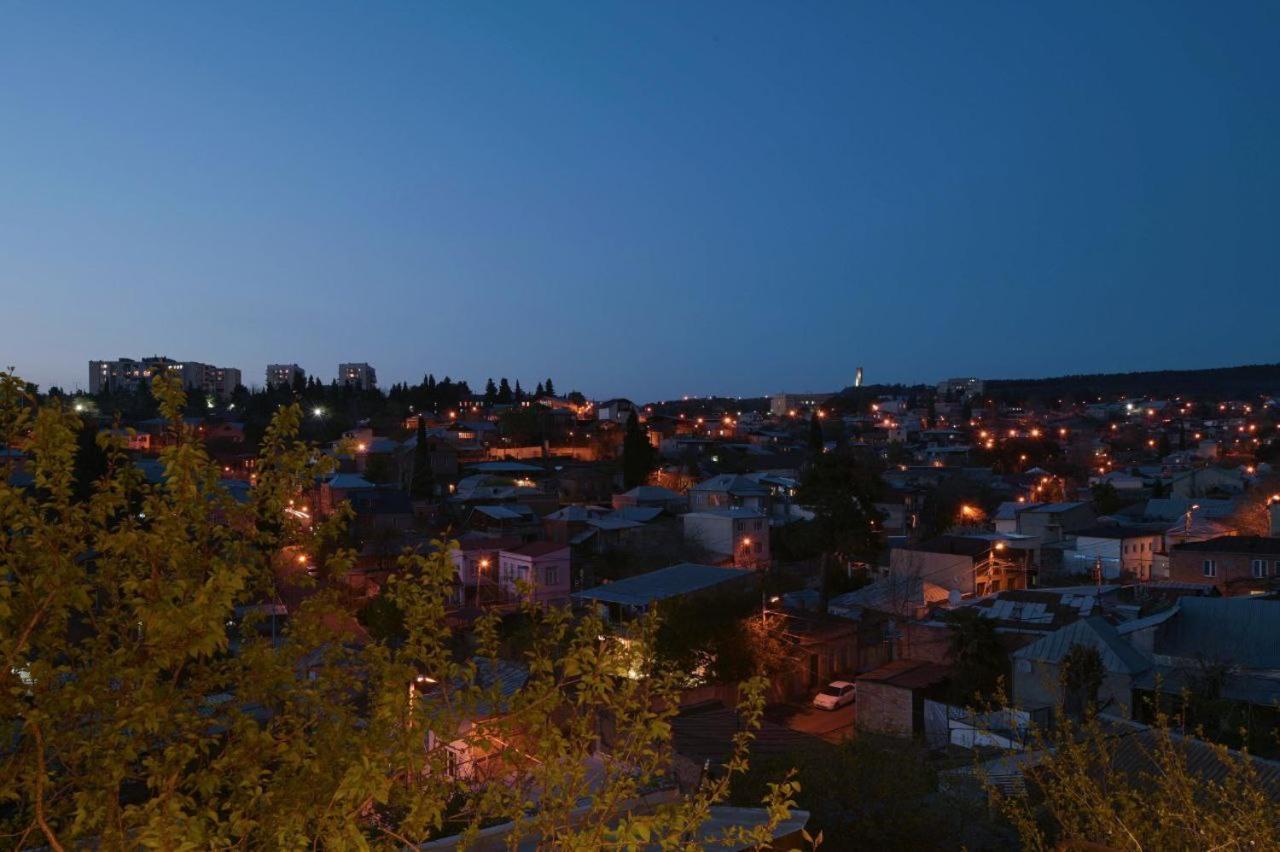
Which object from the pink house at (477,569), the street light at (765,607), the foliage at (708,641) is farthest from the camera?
the pink house at (477,569)

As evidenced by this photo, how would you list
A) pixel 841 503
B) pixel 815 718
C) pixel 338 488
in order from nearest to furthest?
1. pixel 815 718
2. pixel 841 503
3. pixel 338 488

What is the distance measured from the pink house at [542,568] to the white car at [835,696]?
7.01 metres

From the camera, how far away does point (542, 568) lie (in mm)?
20859

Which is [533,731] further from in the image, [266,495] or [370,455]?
[370,455]

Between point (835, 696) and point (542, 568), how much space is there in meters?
8.14

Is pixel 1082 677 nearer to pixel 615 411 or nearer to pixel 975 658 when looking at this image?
pixel 975 658

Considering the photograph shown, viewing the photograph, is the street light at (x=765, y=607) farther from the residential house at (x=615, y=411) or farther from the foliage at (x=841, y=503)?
the residential house at (x=615, y=411)

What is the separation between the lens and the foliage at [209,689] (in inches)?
100.0

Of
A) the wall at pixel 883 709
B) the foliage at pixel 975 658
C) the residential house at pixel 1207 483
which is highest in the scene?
the residential house at pixel 1207 483

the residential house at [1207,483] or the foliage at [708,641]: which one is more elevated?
the residential house at [1207,483]

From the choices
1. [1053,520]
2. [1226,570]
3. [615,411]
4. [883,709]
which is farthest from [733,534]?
[615,411]

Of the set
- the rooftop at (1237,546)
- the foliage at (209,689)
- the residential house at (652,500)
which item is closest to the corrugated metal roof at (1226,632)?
the rooftop at (1237,546)

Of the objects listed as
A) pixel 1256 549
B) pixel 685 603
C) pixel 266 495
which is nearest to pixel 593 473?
pixel 685 603

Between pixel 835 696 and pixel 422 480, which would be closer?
pixel 835 696
